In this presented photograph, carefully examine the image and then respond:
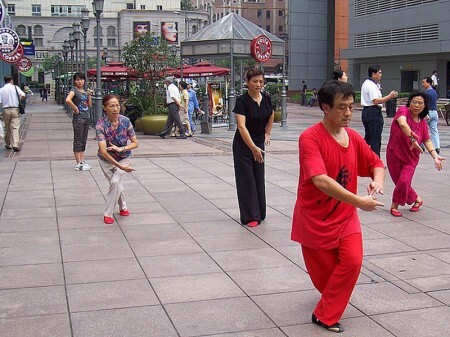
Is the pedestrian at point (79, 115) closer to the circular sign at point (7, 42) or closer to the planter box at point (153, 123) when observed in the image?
the circular sign at point (7, 42)

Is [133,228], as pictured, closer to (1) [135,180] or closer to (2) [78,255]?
(2) [78,255]

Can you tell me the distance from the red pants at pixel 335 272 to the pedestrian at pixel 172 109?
14.2 m

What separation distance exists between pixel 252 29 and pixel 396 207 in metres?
15.5

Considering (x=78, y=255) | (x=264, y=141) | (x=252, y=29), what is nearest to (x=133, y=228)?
(x=78, y=255)

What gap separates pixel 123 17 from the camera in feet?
291

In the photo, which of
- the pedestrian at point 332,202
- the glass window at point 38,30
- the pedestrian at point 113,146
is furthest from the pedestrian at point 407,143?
the glass window at point 38,30

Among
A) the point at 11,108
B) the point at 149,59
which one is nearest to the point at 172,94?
the point at 149,59

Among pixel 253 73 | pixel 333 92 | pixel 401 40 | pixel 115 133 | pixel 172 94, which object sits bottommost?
pixel 115 133

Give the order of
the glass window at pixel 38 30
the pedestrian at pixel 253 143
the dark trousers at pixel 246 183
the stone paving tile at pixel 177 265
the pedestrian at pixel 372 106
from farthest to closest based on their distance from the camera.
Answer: the glass window at pixel 38 30
the pedestrian at pixel 372 106
the dark trousers at pixel 246 183
the pedestrian at pixel 253 143
the stone paving tile at pixel 177 265

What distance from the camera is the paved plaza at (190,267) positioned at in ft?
15.4

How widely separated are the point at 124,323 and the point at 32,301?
2.97ft

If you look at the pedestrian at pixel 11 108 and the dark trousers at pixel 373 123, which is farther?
the pedestrian at pixel 11 108

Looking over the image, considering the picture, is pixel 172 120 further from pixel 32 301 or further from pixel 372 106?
pixel 32 301

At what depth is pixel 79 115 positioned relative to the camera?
12.4 meters
